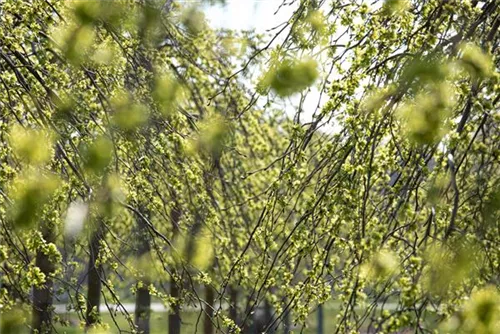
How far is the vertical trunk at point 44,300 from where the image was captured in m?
3.70

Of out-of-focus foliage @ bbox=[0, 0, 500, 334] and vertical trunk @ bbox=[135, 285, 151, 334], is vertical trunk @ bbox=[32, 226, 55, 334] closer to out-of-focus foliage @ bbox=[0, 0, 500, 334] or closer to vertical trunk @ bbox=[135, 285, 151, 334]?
out-of-focus foliage @ bbox=[0, 0, 500, 334]

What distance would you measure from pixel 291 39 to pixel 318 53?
0.13 m

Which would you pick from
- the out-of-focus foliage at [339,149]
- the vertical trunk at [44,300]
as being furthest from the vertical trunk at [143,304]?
the out-of-focus foliage at [339,149]

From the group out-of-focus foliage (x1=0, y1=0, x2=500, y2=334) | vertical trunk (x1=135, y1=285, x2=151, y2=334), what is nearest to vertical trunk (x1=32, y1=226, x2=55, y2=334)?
out-of-focus foliage (x1=0, y1=0, x2=500, y2=334)

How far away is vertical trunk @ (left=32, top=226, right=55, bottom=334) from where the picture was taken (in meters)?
3.70

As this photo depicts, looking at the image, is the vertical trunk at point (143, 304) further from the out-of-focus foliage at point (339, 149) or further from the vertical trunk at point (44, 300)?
the out-of-focus foliage at point (339, 149)

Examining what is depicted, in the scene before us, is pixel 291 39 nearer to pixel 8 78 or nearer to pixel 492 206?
pixel 492 206

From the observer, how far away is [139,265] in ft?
21.9

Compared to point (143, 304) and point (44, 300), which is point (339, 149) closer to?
point (44, 300)

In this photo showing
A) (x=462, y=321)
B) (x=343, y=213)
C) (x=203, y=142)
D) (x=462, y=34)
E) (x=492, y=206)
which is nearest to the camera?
(x=462, y=321)

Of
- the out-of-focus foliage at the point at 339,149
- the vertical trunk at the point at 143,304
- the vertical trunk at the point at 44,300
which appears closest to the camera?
the out-of-focus foliage at the point at 339,149

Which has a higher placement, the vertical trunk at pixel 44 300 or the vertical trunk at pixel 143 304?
the vertical trunk at pixel 143 304

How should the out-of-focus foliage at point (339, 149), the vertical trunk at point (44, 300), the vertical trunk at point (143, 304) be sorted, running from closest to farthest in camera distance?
the out-of-focus foliage at point (339, 149) → the vertical trunk at point (44, 300) → the vertical trunk at point (143, 304)

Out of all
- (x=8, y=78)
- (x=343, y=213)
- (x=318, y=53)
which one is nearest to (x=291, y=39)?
(x=318, y=53)
